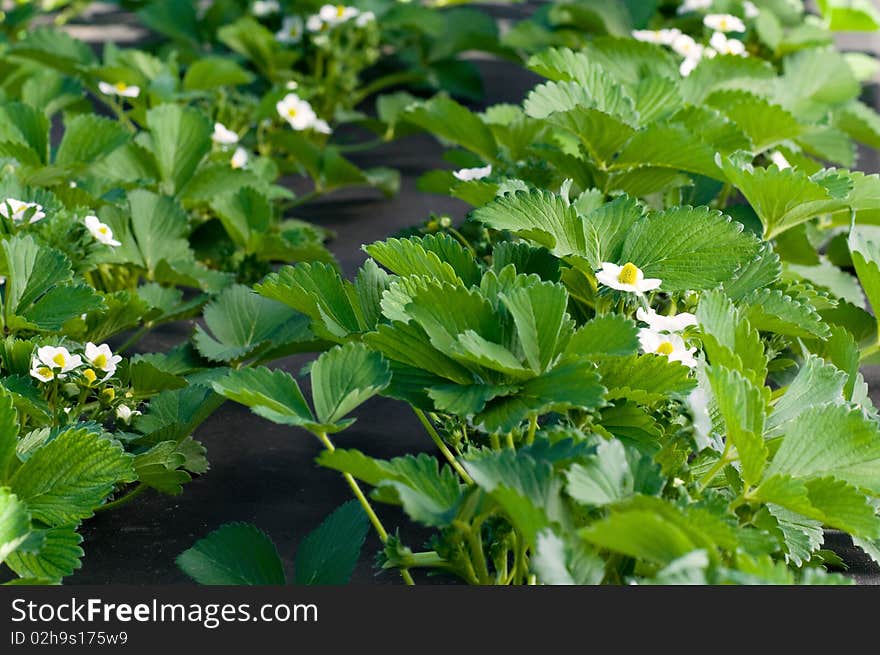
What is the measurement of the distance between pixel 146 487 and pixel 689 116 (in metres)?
0.88

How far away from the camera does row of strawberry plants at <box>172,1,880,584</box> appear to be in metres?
1.00

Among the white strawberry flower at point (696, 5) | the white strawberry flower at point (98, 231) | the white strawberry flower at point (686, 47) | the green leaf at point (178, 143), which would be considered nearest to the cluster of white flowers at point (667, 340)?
the white strawberry flower at point (98, 231)

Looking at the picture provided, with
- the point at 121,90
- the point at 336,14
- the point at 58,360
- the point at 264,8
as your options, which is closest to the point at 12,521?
the point at 58,360

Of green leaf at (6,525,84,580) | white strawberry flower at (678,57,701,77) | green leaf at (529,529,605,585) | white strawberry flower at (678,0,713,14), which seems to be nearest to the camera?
green leaf at (529,529,605,585)

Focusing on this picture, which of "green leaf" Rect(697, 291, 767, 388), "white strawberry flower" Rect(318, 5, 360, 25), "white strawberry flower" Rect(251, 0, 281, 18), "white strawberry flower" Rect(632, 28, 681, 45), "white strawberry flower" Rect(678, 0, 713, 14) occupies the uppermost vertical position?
"green leaf" Rect(697, 291, 767, 388)

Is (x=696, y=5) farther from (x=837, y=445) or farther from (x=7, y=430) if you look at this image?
(x=7, y=430)

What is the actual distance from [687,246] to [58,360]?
2.25 ft

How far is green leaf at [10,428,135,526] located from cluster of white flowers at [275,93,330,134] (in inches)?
52.3

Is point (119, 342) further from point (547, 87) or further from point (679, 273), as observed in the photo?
point (679, 273)

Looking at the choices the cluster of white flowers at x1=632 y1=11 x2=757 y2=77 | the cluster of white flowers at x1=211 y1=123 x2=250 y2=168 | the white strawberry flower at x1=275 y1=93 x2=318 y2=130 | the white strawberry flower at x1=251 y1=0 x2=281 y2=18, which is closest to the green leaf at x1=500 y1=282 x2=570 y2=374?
the cluster of white flowers at x1=211 y1=123 x2=250 y2=168

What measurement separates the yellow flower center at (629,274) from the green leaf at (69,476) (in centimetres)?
52

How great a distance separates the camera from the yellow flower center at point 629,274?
1.25 m

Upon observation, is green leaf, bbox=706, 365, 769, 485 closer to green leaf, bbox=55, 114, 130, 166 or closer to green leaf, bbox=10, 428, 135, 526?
green leaf, bbox=10, 428, 135, 526

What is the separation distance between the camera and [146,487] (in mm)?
1499
